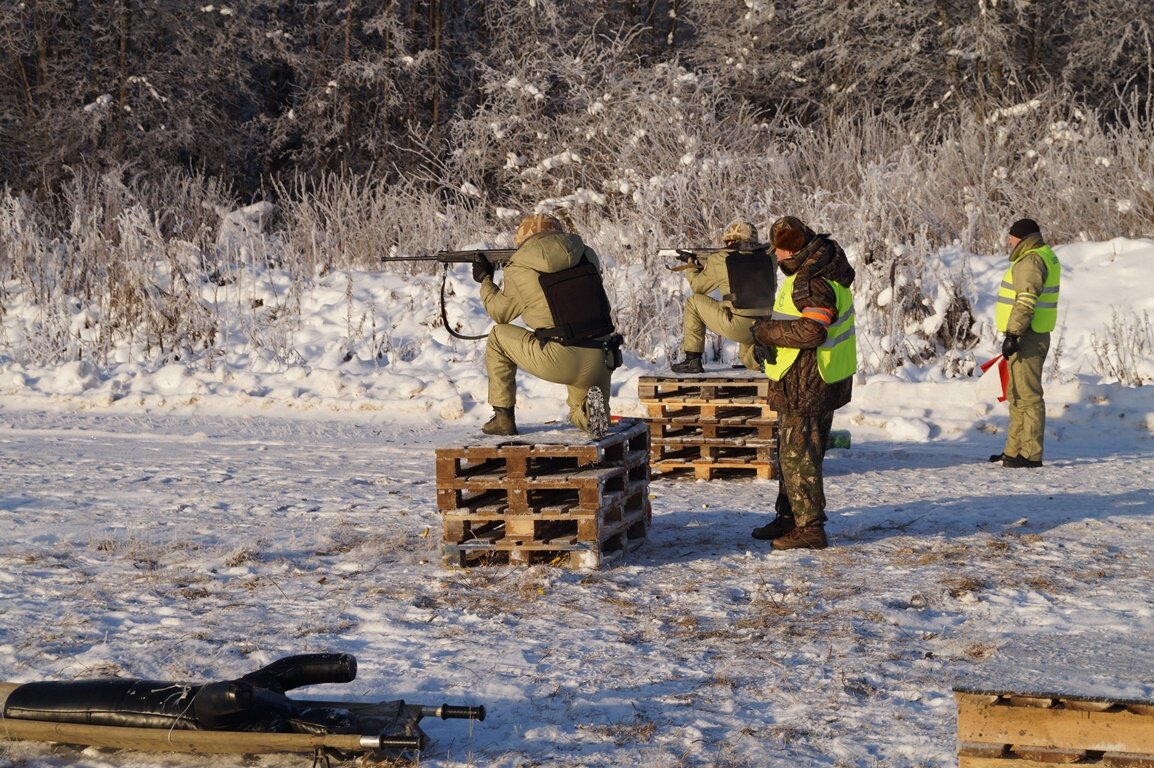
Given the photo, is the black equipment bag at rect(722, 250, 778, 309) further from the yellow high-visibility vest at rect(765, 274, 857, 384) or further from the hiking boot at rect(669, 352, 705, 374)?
the yellow high-visibility vest at rect(765, 274, 857, 384)

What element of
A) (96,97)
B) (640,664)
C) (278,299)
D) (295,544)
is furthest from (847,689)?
(96,97)

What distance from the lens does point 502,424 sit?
7656mm

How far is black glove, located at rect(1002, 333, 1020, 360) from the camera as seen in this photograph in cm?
1017

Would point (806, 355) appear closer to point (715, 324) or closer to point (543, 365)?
point (543, 365)

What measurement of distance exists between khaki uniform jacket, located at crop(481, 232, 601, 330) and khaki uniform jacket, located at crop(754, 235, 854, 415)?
1170 mm

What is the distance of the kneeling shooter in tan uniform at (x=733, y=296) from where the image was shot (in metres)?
10.4

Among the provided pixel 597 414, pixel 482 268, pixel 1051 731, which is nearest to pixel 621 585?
pixel 597 414

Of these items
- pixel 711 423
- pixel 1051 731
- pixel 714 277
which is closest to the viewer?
pixel 1051 731

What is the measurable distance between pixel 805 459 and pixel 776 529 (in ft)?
1.83

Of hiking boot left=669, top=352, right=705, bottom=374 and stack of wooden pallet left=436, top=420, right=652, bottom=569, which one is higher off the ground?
hiking boot left=669, top=352, right=705, bottom=374

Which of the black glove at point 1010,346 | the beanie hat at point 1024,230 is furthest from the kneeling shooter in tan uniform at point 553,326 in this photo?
the beanie hat at point 1024,230

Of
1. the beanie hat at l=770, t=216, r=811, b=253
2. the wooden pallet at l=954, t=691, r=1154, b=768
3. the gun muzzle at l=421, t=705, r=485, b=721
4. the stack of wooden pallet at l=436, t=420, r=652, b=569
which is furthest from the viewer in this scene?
the beanie hat at l=770, t=216, r=811, b=253

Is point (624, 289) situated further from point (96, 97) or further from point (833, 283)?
point (96, 97)

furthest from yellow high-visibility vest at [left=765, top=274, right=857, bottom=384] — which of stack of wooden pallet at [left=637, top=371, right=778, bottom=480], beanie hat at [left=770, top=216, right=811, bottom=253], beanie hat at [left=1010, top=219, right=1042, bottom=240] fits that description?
beanie hat at [left=1010, top=219, right=1042, bottom=240]
